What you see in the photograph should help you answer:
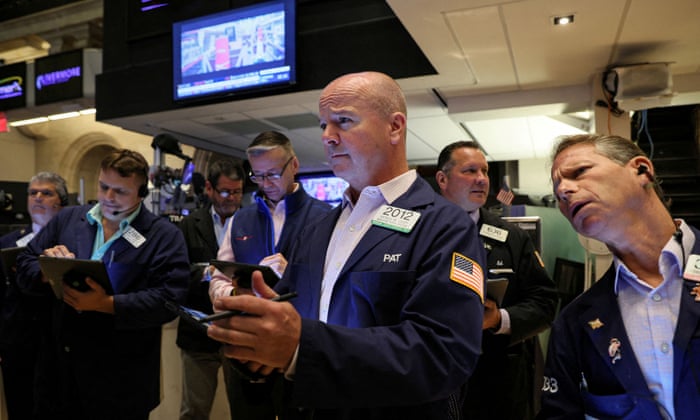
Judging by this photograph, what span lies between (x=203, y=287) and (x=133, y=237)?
682mm

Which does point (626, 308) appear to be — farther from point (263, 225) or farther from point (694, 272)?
point (263, 225)

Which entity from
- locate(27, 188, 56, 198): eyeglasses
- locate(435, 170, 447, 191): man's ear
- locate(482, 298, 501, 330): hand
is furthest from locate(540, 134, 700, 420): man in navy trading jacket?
locate(27, 188, 56, 198): eyeglasses

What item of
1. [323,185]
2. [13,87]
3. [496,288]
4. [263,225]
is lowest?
[496,288]

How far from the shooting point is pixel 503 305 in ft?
7.27

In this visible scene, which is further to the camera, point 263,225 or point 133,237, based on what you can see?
point 263,225

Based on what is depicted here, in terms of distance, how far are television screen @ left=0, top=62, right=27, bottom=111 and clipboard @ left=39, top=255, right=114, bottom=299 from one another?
5586 mm

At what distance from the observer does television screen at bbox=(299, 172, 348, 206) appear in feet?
29.6

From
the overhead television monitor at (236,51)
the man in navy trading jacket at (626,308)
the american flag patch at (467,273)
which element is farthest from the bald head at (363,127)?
the overhead television monitor at (236,51)

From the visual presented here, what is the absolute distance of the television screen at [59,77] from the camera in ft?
19.9

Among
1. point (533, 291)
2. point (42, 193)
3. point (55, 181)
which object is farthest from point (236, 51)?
point (533, 291)

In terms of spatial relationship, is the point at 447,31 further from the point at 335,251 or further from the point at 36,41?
the point at 36,41

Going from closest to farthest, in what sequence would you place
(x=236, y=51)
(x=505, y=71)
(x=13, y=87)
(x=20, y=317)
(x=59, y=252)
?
(x=59, y=252) < (x=20, y=317) < (x=505, y=71) < (x=236, y=51) < (x=13, y=87)

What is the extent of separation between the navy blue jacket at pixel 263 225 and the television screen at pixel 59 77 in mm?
4821

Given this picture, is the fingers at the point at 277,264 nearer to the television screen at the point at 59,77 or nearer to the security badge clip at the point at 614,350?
the security badge clip at the point at 614,350
